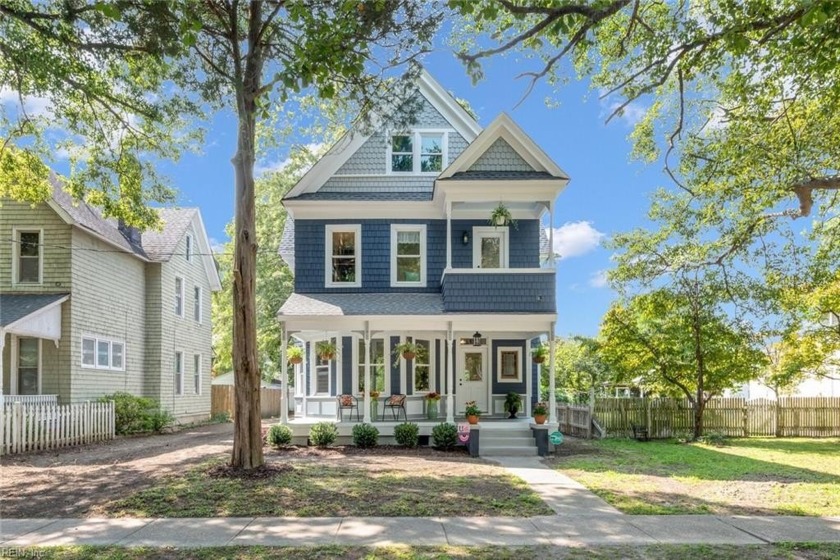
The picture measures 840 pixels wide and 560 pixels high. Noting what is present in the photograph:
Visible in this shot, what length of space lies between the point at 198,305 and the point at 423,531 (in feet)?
68.8

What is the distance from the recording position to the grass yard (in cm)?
805

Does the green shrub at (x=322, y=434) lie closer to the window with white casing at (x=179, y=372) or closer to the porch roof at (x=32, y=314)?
the porch roof at (x=32, y=314)

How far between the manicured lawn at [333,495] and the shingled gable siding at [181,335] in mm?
12183

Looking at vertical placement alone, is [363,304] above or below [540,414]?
above

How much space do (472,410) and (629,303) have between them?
7.08 m

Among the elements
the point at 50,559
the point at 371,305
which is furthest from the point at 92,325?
the point at 50,559

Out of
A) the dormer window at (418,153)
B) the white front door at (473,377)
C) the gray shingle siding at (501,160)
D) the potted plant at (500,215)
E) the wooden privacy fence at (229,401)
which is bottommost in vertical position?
the wooden privacy fence at (229,401)

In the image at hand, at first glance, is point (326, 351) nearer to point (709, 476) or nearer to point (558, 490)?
point (558, 490)

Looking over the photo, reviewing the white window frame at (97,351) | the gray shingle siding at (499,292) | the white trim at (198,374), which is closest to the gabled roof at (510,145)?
the gray shingle siding at (499,292)

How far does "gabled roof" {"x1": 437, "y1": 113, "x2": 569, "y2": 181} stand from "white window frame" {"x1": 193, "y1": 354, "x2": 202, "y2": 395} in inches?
596

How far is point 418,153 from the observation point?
16.5 m

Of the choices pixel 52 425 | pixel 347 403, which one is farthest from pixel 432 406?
pixel 52 425

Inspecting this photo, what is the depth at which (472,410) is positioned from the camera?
13.7m

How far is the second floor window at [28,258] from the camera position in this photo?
16750 mm
